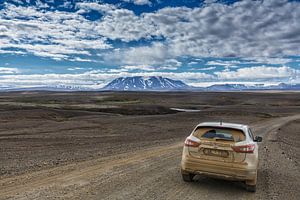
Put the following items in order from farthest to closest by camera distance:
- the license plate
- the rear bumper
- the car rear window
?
the car rear window
the license plate
the rear bumper

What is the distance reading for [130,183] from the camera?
9641 millimetres

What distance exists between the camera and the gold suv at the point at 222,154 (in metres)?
8.48

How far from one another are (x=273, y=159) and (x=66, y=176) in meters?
10.0

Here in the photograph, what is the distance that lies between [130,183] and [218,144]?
299 cm

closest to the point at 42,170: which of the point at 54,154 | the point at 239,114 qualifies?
the point at 54,154

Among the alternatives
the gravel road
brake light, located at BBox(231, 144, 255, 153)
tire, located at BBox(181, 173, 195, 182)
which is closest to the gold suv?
brake light, located at BBox(231, 144, 255, 153)

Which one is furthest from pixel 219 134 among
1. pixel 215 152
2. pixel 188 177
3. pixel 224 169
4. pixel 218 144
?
pixel 188 177

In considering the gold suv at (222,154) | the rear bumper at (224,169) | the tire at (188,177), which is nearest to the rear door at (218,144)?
the gold suv at (222,154)

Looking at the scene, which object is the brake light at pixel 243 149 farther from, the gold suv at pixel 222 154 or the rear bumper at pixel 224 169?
the rear bumper at pixel 224 169

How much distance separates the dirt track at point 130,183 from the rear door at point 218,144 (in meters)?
1.08

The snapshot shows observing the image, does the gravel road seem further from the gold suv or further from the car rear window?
the car rear window

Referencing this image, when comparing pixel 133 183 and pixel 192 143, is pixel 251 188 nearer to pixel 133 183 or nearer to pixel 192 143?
pixel 192 143

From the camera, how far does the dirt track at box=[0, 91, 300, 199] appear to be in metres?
8.46

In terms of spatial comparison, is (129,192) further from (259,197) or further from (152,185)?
(259,197)
